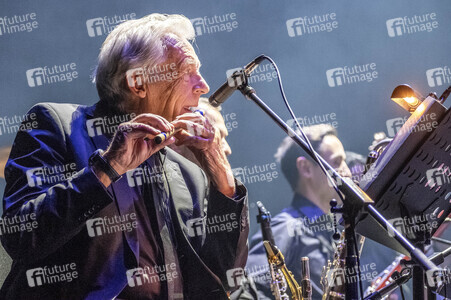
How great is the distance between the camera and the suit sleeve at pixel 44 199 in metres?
1.92

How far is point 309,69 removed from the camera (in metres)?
4.80

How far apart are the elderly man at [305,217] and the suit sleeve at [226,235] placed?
5.43ft

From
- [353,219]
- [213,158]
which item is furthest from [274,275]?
[353,219]

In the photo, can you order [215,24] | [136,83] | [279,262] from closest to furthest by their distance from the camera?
1. [136,83]
2. [279,262]
3. [215,24]

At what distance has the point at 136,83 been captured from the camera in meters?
2.48

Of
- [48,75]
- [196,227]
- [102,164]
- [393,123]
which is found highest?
[48,75]

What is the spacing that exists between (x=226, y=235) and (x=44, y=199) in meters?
0.90

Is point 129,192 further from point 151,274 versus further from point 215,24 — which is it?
point 215,24

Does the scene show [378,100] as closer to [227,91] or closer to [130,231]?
[227,91]

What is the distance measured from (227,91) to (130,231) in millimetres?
677

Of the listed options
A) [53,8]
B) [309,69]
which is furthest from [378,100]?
[53,8]

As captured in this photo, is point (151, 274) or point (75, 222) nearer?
point (75, 222)

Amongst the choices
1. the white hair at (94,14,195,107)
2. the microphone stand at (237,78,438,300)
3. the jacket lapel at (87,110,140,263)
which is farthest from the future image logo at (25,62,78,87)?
the microphone stand at (237,78,438,300)

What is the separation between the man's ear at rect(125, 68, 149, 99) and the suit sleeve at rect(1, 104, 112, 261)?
47 cm
